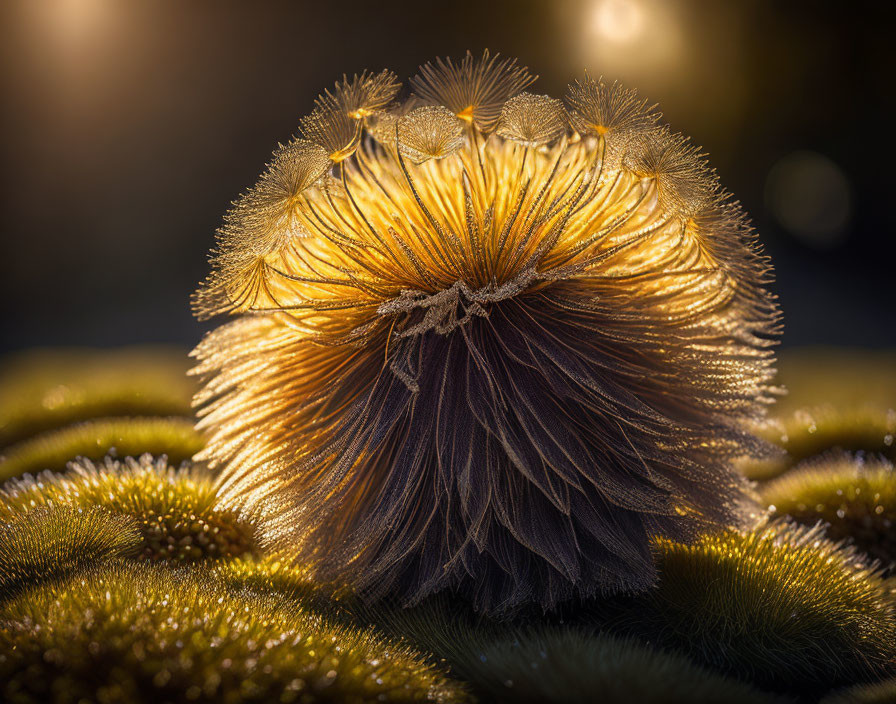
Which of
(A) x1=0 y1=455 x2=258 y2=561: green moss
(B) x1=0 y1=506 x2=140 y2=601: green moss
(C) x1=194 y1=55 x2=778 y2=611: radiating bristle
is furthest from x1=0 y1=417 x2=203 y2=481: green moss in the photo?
(C) x1=194 y1=55 x2=778 y2=611: radiating bristle

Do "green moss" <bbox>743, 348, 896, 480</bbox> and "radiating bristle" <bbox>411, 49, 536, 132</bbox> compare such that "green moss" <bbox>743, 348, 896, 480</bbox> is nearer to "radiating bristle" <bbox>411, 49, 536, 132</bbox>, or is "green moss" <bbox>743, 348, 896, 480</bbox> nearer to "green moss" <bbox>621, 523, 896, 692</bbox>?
"green moss" <bbox>621, 523, 896, 692</bbox>

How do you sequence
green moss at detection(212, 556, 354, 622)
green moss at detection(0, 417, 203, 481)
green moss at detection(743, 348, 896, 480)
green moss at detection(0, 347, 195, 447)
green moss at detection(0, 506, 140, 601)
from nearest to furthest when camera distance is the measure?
green moss at detection(0, 506, 140, 601) → green moss at detection(212, 556, 354, 622) → green moss at detection(0, 417, 203, 481) → green moss at detection(743, 348, 896, 480) → green moss at detection(0, 347, 195, 447)

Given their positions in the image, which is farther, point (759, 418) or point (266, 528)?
point (759, 418)

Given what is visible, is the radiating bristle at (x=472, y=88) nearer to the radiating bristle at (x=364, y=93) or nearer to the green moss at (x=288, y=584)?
the radiating bristle at (x=364, y=93)

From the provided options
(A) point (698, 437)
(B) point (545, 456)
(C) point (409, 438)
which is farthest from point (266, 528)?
(A) point (698, 437)

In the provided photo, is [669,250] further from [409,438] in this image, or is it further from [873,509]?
[873,509]
